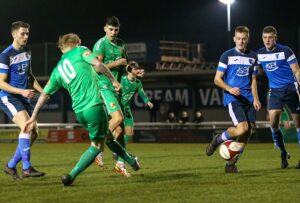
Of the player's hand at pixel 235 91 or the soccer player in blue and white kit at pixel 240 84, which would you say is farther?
the soccer player in blue and white kit at pixel 240 84

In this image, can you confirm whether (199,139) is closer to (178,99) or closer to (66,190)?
(178,99)

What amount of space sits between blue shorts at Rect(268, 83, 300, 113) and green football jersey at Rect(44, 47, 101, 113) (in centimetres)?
479

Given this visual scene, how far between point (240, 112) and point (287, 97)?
1.72m

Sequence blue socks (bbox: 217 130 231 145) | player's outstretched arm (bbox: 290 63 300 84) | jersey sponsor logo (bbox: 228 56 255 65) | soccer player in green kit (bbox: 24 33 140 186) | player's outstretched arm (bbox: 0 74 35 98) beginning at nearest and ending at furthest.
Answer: soccer player in green kit (bbox: 24 33 140 186) → player's outstretched arm (bbox: 0 74 35 98) → jersey sponsor logo (bbox: 228 56 255 65) → blue socks (bbox: 217 130 231 145) → player's outstretched arm (bbox: 290 63 300 84)

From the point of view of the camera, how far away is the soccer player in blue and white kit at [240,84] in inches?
445

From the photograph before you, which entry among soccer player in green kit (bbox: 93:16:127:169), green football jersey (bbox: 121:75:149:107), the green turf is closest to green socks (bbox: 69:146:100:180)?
the green turf

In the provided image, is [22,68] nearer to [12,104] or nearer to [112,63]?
[12,104]

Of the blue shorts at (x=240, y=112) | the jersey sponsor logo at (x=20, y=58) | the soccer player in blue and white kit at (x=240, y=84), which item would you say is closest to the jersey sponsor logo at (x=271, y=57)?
the soccer player in blue and white kit at (x=240, y=84)

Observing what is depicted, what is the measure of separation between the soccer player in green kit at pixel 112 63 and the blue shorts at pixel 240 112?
1998mm

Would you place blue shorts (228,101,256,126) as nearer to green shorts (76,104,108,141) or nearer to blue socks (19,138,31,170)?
green shorts (76,104,108,141)

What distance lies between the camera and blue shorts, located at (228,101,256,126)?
11.3m

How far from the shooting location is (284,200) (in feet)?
24.9

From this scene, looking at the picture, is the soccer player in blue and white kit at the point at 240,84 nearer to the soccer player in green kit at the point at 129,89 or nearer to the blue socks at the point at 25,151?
the blue socks at the point at 25,151

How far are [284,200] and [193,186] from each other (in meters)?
1.83
